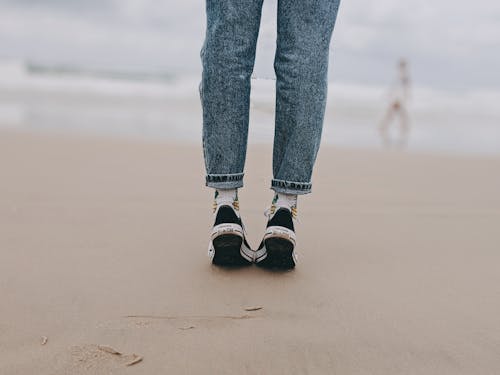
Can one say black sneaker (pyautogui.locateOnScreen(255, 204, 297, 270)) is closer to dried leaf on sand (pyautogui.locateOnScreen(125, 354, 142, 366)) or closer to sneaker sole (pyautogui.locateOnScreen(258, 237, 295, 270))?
sneaker sole (pyautogui.locateOnScreen(258, 237, 295, 270))

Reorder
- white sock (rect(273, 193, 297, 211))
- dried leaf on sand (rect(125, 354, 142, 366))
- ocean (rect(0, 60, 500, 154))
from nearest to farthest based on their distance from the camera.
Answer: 1. dried leaf on sand (rect(125, 354, 142, 366))
2. white sock (rect(273, 193, 297, 211))
3. ocean (rect(0, 60, 500, 154))

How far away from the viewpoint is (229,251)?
4.70 feet

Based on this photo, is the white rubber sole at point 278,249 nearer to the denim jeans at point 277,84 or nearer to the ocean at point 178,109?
the denim jeans at point 277,84

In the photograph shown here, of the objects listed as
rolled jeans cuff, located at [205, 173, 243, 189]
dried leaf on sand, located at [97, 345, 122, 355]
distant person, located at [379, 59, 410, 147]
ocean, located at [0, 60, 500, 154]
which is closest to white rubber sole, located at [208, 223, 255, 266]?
rolled jeans cuff, located at [205, 173, 243, 189]

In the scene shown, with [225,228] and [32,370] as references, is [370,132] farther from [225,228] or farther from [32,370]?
[32,370]

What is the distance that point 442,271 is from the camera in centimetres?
156

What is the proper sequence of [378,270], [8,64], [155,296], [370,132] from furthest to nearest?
[8,64]
[370,132]
[378,270]
[155,296]

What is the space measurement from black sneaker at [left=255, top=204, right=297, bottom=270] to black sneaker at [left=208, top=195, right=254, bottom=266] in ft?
0.15

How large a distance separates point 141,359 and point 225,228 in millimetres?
493

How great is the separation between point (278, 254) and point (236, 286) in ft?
0.50

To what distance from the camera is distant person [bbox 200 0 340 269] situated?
138 cm

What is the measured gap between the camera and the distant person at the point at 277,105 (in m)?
1.38

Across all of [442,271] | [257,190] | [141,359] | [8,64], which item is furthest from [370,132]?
[8,64]

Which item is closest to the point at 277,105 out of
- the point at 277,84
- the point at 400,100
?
the point at 277,84
